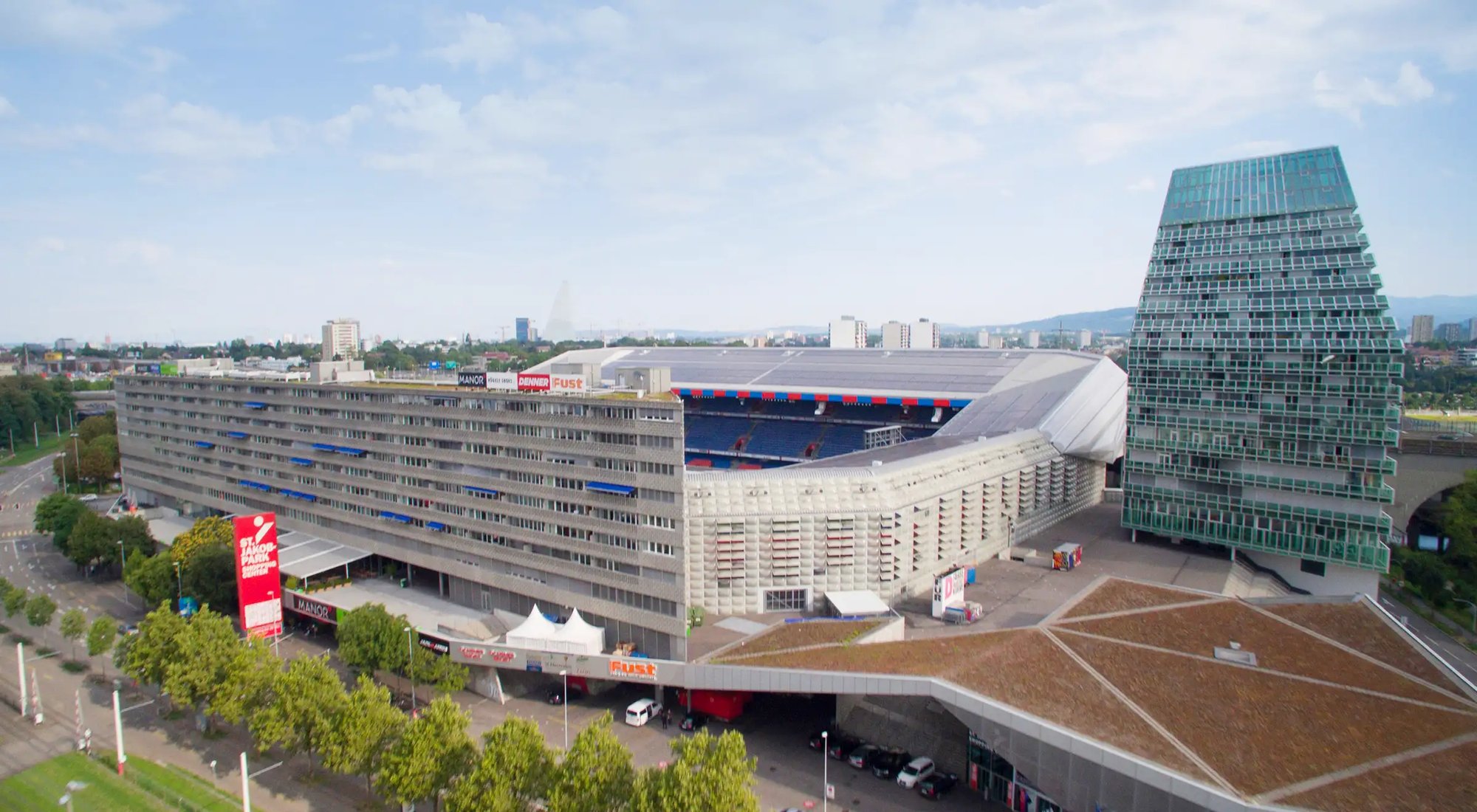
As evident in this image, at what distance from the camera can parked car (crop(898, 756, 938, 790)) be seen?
3966 centimetres

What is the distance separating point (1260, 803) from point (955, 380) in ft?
253

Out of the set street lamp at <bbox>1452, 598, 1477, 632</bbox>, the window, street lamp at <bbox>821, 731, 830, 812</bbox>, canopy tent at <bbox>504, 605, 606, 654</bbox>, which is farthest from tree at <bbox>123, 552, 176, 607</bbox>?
street lamp at <bbox>1452, 598, 1477, 632</bbox>

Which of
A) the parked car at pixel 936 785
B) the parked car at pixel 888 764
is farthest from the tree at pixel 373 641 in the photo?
the parked car at pixel 936 785

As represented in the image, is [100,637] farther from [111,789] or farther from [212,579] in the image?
[111,789]

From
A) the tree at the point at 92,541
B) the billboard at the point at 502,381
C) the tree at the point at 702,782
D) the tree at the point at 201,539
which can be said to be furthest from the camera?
the tree at the point at 92,541

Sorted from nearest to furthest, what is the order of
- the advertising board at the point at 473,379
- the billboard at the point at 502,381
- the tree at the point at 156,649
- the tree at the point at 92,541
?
1. the tree at the point at 156,649
2. the billboard at the point at 502,381
3. the advertising board at the point at 473,379
4. the tree at the point at 92,541

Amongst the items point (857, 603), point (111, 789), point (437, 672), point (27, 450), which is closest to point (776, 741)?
point (857, 603)

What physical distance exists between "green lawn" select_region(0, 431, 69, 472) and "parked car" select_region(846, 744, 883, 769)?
167m

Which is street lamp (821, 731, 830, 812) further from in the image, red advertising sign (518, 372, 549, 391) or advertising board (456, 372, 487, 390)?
advertising board (456, 372, 487, 390)

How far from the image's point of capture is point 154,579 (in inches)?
2518

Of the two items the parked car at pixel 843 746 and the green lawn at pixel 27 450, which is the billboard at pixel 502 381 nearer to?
the parked car at pixel 843 746

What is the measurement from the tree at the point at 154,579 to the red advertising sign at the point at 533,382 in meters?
33.4

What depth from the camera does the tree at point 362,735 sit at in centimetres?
3738

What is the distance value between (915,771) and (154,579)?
60.0 meters
